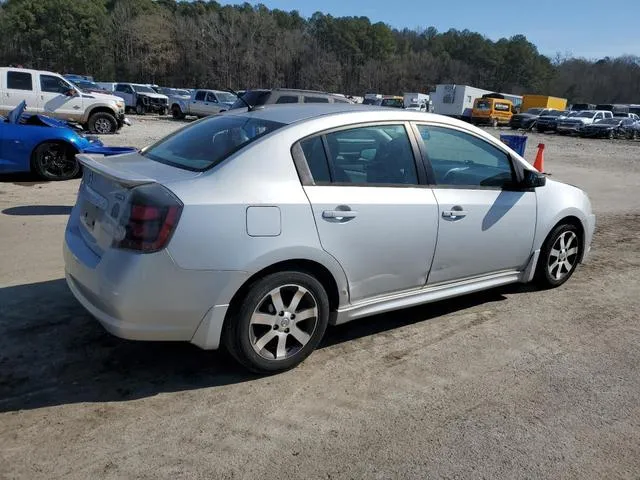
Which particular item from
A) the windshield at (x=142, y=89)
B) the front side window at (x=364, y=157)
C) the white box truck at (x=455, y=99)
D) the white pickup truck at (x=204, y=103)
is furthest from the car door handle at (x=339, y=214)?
the white box truck at (x=455, y=99)

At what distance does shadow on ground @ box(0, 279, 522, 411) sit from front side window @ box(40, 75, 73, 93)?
14791 mm

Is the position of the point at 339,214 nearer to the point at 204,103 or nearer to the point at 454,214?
the point at 454,214

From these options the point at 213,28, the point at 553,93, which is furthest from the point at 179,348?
the point at 553,93

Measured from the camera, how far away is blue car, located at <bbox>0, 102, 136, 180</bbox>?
9070mm

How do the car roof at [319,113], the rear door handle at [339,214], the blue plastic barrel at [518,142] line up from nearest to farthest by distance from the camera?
the rear door handle at [339,214], the car roof at [319,113], the blue plastic barrel at [518,142]

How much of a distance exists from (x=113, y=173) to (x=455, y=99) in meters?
51.3

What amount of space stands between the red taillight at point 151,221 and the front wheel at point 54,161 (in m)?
7.39

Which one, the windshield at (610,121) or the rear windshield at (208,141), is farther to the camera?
the windshield at (610,121)

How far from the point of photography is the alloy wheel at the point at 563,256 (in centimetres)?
516

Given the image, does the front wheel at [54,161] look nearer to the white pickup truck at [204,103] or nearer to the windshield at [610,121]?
the white pickup truck at [204,103]

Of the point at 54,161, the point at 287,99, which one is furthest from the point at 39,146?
the point at 287,99

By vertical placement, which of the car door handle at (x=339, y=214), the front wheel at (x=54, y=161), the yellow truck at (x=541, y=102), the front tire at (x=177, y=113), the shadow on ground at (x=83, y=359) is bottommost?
the front tire at (x=177, y=113)

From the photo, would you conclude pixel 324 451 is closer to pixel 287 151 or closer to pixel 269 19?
pixel 287 151

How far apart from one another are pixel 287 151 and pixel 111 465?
2.00 metres
